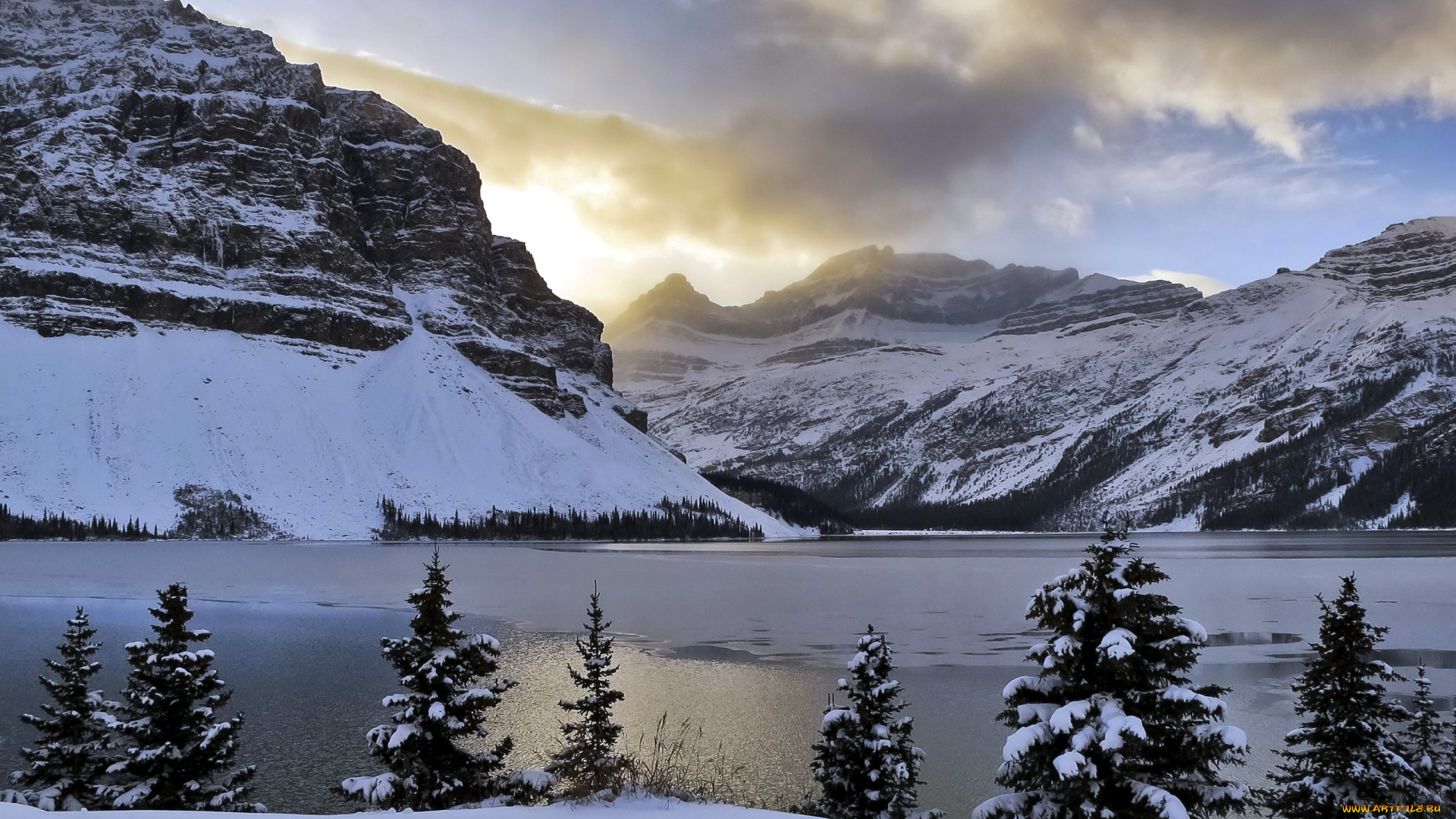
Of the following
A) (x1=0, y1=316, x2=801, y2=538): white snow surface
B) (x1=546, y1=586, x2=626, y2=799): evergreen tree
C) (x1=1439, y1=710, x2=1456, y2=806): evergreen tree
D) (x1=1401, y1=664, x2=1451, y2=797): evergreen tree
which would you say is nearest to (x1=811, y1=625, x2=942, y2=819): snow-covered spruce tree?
(x1=546, y1=586, x2=626, y2=799): evergreen tree

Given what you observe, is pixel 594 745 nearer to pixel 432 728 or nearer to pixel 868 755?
pixel 432 728

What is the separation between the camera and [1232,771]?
24453 millimetres

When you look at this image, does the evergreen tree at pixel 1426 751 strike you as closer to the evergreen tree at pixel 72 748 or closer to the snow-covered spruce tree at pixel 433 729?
the snow-covered spruce tree at pixel 433 729

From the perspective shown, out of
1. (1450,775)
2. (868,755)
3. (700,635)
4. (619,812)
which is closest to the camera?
(619,812)

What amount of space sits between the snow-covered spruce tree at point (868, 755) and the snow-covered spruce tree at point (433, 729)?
20.1ft

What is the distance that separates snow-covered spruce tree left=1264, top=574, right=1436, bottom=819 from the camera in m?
16.4

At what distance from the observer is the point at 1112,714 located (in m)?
12.4

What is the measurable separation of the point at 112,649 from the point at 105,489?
13386 cm

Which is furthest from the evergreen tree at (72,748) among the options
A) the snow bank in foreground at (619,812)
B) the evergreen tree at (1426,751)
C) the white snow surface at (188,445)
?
the white snow surface at (188,445)

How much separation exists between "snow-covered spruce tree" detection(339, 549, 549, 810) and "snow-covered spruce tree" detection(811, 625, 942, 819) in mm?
6118

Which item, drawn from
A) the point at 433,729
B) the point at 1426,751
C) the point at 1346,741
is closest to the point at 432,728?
the point at 433,729

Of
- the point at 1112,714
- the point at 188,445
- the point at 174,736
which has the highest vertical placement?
the point at 188,445

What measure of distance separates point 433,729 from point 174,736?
212 inches

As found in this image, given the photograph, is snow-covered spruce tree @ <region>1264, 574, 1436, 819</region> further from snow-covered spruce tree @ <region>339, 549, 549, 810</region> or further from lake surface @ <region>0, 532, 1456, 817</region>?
snow-covered spruce tree @ <region>339, 549, 549, 810</region>
